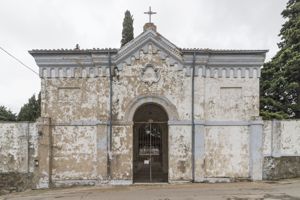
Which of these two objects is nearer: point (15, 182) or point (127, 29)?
point (15, 182)

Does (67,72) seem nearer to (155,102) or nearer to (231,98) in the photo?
(155,102)

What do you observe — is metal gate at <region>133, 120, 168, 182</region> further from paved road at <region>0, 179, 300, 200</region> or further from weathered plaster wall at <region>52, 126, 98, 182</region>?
paved road at <region>0, 179, 300, 200</region>

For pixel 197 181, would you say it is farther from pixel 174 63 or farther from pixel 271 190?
pixel 174 63

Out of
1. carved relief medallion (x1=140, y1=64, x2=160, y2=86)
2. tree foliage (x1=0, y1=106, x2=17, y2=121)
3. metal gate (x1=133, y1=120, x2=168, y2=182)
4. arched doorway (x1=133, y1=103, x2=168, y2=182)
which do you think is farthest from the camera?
tree foliage (x1=0, y1=106, x2=17, y2=121)

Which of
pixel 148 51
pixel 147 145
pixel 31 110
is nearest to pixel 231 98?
pixel 148 51

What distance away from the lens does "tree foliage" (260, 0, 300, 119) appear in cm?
2266

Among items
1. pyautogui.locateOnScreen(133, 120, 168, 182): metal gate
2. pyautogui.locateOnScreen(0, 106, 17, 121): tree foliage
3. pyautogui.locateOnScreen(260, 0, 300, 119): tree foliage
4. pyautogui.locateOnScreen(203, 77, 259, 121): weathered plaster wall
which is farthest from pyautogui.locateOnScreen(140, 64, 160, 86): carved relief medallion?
pyautogui.locateOnScreen(0, 106, 17, 121): tree foliage

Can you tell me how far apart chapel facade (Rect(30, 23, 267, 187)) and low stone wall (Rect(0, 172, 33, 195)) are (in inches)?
29.1

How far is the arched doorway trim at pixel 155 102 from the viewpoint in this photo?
1600 cm

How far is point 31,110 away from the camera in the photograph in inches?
1252

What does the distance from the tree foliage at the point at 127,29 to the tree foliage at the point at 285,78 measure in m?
8.85

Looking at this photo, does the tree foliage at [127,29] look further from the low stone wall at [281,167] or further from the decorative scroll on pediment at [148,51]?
the low stone wall at [281,167]

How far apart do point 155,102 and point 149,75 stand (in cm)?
108

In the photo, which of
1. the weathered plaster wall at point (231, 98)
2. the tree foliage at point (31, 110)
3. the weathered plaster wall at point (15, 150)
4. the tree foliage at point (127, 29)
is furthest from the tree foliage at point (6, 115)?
the weathered plaster wall at point (231, 98)
